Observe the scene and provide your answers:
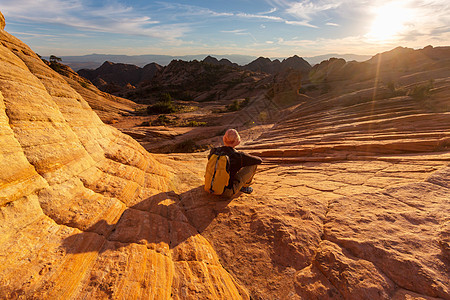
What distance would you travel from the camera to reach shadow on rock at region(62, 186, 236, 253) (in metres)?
2.38

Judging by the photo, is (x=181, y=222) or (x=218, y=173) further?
(x=218, y=173)

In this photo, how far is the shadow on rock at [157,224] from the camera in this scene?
2.38 metres

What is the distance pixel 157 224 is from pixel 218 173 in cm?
135

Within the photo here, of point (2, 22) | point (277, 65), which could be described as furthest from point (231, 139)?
point (277, 65)

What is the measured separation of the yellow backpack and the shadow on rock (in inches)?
12.0

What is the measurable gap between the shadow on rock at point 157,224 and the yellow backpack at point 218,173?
0.31 metres

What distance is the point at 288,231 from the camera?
9.80 feet

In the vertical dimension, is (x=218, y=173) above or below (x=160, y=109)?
above

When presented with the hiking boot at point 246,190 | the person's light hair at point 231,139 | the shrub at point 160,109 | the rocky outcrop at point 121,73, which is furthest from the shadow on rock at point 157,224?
the rocky outcrop at point 121,73

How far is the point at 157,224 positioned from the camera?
308 cm

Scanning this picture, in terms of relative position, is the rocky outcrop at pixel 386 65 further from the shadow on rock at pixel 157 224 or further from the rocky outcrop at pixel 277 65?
the rocky outcrop at pixel 277 65

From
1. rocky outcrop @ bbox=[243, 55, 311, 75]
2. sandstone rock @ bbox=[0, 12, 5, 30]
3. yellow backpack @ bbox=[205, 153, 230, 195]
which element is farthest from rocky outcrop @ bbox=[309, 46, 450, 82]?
rocky outcrop @ bbox=[243, 55, 311, 75]

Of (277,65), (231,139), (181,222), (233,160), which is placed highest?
(277,65)

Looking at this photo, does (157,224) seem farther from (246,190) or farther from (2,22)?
(2,22)
